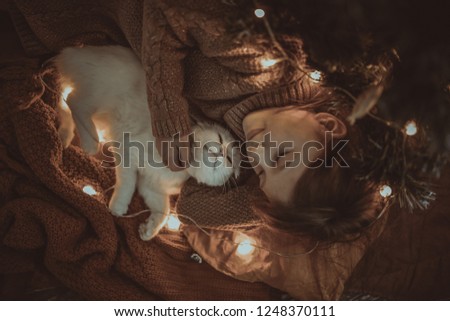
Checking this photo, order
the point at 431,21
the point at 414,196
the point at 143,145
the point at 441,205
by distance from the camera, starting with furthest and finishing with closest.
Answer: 1. the point at 143,145
2. the point at 441,205
3. the point at 414,196
4. the point at 431,21

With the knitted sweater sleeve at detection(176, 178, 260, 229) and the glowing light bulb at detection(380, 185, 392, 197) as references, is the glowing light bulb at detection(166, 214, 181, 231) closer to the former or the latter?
the knitted sweater sleeve at detection(176, 178, 260, 229)

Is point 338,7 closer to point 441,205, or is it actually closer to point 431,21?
point 431,21

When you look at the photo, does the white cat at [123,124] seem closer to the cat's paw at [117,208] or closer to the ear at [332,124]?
the cat's paw at [117,208]

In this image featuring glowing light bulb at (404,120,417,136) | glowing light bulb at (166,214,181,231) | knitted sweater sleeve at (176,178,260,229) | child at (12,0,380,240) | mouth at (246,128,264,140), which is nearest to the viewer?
glowing light bulb at (404,120,417,136)

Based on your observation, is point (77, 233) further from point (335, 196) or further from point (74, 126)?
point (335, 196)

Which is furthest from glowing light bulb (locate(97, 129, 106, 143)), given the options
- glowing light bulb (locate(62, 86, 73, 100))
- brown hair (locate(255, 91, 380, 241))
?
brown hair (locate(255, 91, 380, 241))

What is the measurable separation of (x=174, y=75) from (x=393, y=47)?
0.52 metres

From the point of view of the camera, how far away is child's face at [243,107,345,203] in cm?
106

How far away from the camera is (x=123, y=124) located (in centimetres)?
125

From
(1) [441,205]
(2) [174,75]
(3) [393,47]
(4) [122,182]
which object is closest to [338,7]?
(3) [393,47]

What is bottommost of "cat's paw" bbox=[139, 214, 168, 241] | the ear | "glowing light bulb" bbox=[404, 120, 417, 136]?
"cat's paw" bbox=[139, 214, 168, 241]

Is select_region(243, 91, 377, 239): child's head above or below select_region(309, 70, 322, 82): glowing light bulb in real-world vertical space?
below

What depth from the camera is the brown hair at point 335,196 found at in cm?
105
